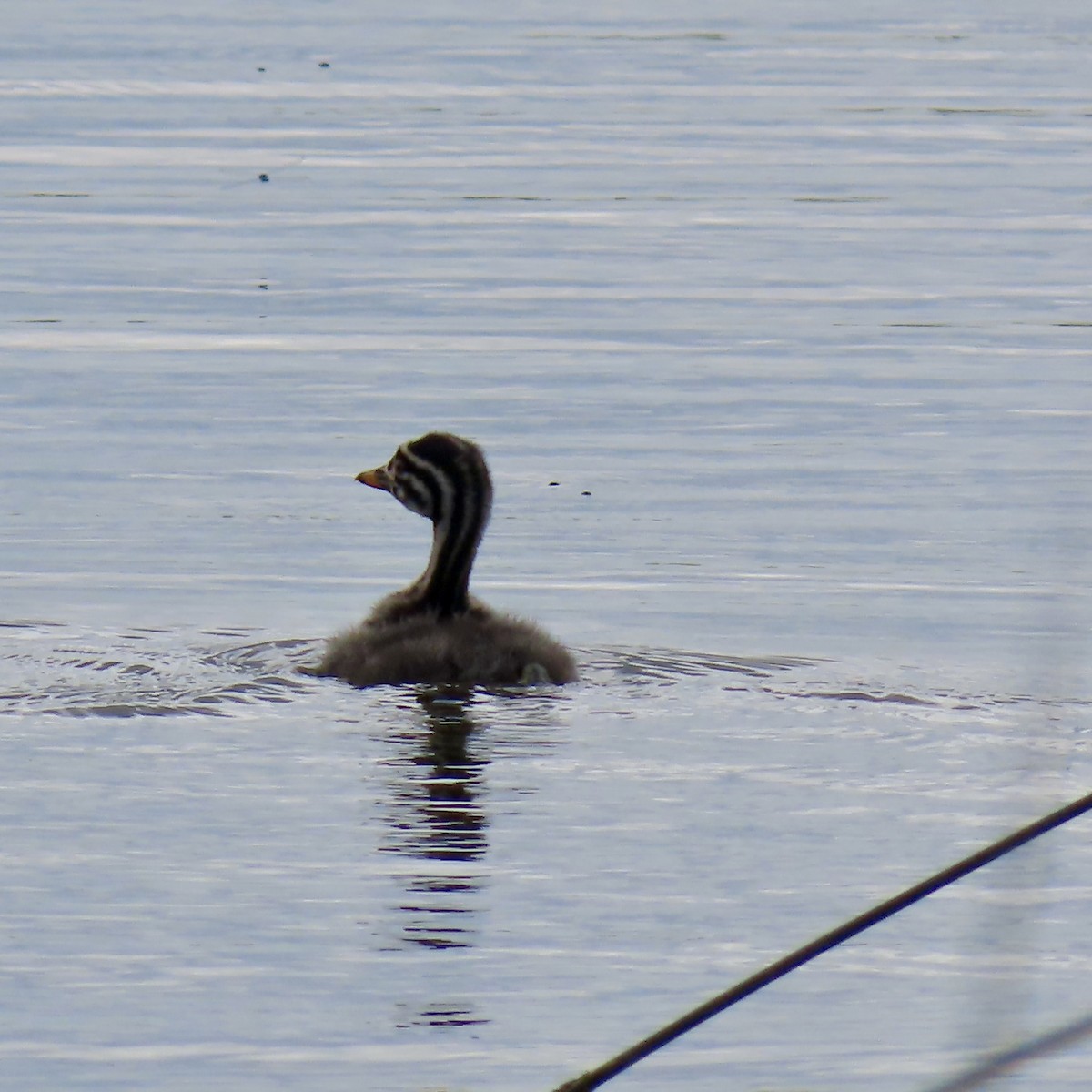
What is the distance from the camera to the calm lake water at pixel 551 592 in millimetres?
5809

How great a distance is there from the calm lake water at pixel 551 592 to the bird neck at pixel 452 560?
0.45 meters

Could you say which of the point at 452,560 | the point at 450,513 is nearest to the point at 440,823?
the point at 452,560

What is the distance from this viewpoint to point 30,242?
18.2m

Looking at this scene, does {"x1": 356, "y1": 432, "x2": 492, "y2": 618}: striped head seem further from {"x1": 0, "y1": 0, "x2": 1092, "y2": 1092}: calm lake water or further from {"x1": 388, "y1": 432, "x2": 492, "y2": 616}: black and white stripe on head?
{"x1": 0, "y1": 0, "x2": 1092, "y2": 1092}: calm lake water

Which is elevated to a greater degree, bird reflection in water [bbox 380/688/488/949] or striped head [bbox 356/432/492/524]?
striped head [bbox 356/432/492/524]

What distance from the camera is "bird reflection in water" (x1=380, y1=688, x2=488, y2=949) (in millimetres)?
6336

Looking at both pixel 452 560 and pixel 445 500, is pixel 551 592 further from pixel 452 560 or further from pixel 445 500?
pixel 452 560

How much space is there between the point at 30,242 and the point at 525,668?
10195 mm

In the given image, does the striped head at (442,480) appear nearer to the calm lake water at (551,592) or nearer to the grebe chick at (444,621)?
the grebe chick at (444,621)

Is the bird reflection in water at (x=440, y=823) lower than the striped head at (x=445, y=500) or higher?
lower

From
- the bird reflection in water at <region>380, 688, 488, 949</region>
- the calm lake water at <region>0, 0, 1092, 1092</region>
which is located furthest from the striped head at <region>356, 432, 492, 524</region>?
the bird reflection in water at <region>380, 688, 488, 949</region>

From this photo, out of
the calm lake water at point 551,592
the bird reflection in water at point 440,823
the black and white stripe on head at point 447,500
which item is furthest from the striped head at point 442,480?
the bird reflection in water at point 440,823

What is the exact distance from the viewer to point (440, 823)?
7156mm

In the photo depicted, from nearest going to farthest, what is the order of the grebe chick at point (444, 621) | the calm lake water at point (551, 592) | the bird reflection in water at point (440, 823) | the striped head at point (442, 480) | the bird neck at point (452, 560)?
1. the calm lake water at point (551, 592)
2. the bird reflection in water at point (440, 823)
3. the grebe chick at point (444, 621)
4. the bird neck at point (452, 560)
5. the striped head at point (442, 480)
